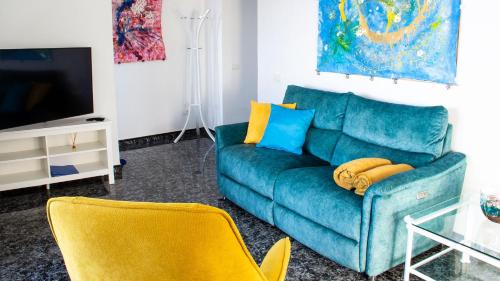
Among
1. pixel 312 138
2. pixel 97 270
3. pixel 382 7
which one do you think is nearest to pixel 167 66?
pixel 312 138

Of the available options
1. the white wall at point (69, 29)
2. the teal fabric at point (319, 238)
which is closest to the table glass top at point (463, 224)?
the teal fabric at point (319, 238)

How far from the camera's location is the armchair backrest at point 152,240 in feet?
4.70

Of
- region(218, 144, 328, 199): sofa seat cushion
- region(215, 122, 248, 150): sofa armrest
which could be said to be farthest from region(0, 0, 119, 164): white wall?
region(218, 144, 328, 199): sofa seat cushion

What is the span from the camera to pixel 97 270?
1594mm

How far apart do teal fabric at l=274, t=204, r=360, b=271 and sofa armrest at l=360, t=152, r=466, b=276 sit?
74 millimetres

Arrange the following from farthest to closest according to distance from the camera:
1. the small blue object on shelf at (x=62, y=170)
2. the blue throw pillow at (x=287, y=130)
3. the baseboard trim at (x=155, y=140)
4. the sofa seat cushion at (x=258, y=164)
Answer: the baseboard trim at (x=155, y=140), the small blue object on shelf at (x=62, y=170), the blue throw pillow at (x=287, y=130), the sofa seat cushion at (x=258, y=164)

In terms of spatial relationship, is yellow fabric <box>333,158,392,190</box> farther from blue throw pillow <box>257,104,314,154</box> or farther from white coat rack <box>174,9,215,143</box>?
white coat rack <box>174,9,215,143</box>

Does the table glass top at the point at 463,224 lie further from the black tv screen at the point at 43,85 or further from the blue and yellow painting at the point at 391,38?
the black tv screen at the point at 43,85

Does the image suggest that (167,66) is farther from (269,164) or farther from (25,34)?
(269,164)

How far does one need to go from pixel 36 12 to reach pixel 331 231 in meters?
3.23

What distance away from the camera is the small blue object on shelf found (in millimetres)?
4344

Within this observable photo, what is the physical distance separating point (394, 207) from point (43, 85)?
10.2ft

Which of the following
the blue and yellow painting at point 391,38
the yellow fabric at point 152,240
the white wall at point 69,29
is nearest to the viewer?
the yellow fabric at point 152,240

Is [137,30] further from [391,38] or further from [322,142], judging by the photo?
[391,38]
